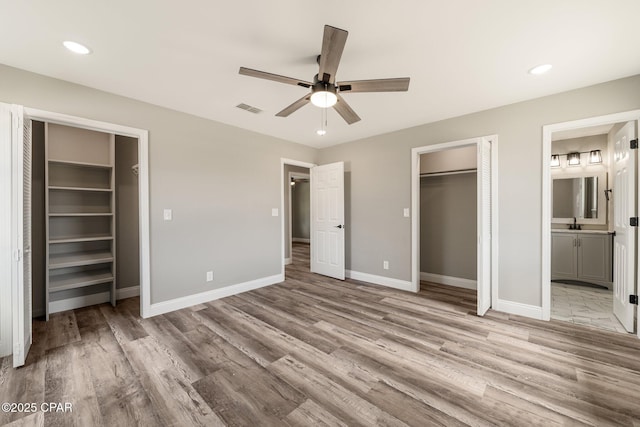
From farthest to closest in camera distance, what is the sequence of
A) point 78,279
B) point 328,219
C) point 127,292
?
1. point 328,219
2. point 127,292
3. point 78,279

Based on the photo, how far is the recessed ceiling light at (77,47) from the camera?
2002mm

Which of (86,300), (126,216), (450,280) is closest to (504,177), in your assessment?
(450,280)

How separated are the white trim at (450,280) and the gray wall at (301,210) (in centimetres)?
557

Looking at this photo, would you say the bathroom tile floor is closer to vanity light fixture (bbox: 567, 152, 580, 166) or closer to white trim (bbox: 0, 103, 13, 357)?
vanity light fixture (bbox: 567, 152, 580, 166)

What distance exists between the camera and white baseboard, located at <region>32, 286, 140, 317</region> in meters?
3.20

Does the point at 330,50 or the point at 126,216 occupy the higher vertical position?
the point at 330,50

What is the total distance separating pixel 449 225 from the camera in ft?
14.4

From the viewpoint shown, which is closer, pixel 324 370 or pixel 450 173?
pixel 324 370

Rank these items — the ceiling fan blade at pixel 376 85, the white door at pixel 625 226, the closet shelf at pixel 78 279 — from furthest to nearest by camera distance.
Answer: the closet shelf at pixel 78 279 → the white door at pixel 625 226 → the ceiling fan blade at pixel 376 85

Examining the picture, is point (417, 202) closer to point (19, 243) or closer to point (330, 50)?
point (330, 50)

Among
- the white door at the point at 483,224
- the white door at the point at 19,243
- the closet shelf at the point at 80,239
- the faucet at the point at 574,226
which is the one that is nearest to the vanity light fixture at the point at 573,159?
the faucet at the point at 574,226

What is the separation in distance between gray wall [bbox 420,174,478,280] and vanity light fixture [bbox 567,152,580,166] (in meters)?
1.96

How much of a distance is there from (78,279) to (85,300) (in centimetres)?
33

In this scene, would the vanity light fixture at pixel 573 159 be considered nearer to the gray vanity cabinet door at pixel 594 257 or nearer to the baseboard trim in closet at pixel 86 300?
the gray vanity cabinet door at pixel 594 257
